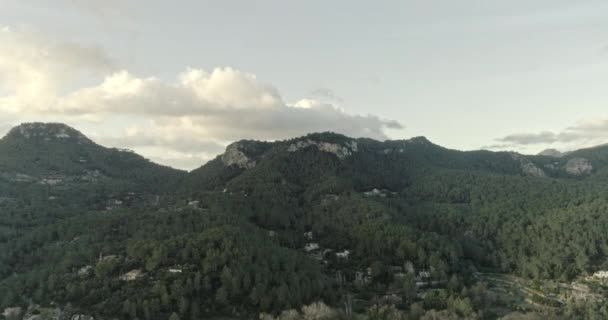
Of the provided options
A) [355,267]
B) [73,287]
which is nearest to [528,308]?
[355,267]

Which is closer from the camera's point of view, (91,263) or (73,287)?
(73,287)

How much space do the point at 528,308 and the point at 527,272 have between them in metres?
56.6

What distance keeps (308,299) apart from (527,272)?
4450 inches

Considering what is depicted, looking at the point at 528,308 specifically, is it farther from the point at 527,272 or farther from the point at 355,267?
the point at 355,267

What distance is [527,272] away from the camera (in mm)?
199500

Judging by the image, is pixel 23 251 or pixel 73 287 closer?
pixel 73 287

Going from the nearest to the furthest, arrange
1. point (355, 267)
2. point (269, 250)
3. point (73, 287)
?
point (73, 287) → point (269, 250) → point (355, 267)

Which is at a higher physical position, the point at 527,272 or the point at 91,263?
the point at 91,263

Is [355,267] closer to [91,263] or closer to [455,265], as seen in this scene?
[455,265]

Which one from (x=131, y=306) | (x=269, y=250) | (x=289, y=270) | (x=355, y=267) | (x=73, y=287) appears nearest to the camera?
(x=131, y=306)

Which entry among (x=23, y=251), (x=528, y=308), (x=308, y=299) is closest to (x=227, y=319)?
(x=308, y=299)

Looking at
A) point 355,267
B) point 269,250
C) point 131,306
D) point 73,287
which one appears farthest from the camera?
point 355,267

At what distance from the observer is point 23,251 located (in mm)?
198000

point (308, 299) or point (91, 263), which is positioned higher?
point (91, 263)
